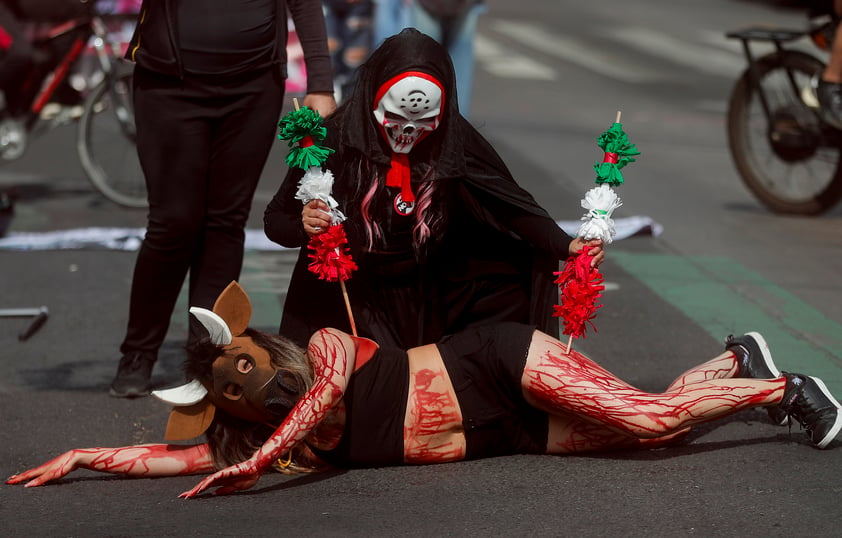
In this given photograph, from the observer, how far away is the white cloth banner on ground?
6.70 metres

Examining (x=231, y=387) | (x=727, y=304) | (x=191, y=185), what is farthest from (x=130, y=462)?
(x=727, y=304)

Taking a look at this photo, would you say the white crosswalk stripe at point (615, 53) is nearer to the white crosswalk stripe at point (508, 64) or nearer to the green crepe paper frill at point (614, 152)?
the white crosswalk stripe at point (508, 64)

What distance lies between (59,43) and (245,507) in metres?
4.78

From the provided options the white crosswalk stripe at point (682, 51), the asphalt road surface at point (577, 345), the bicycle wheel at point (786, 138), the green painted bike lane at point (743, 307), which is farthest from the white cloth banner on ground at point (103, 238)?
the white crosswalk stripe at point (682, 51)

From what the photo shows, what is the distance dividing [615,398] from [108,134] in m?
4.74

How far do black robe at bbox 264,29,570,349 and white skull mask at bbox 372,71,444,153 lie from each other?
2.2 inches

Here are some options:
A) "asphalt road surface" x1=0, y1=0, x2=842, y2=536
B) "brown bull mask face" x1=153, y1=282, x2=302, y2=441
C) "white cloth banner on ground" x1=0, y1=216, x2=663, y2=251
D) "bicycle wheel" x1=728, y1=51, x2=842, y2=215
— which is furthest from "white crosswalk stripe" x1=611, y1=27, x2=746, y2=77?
"brown bull mask face" x1=153, y1=282, x2=302, y2=441

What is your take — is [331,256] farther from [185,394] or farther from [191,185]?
[191,185]

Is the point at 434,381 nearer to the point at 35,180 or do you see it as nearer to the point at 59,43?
the point at 59,43

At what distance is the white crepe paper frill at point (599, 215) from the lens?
12.4 ft

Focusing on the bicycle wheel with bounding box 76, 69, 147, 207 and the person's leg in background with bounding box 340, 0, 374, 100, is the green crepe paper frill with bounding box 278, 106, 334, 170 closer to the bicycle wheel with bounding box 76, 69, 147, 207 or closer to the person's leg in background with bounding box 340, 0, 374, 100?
the bicycle wheel with bounding box 76, 69, 147, 207

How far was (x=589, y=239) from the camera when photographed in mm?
3809

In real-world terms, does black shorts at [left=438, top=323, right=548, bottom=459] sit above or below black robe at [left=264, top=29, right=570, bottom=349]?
below

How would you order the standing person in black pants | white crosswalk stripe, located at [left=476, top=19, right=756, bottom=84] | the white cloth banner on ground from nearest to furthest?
the standing person in black pants
the white cloth banner on ground
white crosswalk stripe, located at [left=476, top=19, right=756, bottom=84]
